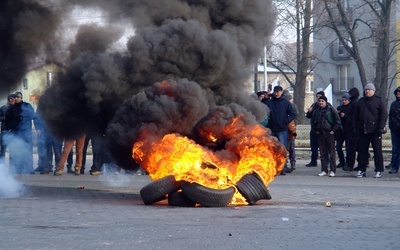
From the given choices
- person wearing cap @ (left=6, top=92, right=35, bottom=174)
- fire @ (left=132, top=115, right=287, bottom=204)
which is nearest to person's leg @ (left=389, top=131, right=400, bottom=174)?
fire @ (left=132, top=115, right=287, bottom=204)

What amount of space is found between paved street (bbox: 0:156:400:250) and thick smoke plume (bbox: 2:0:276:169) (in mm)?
1453

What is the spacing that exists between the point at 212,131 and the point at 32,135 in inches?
327

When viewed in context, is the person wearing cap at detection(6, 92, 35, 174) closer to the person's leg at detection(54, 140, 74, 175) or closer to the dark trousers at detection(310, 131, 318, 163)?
the person's leg at detection(54, 140, 74, 175)

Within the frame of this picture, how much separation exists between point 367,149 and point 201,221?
873 centimetres

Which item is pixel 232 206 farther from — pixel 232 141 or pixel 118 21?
pixel 118 21

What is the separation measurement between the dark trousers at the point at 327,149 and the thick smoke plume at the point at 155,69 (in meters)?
4.72

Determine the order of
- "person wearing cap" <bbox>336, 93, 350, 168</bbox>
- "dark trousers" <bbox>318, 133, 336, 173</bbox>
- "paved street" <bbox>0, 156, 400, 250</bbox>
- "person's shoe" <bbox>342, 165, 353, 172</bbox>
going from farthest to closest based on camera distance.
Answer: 1. "person wearing cap" <bbox>336, 93, 350, 168</bbox>
2. "person's shoe" <bbox>342, 165, 353, 172</bbox>
3. "dark trousers" <bbox>318, 133, 336, 173</bbox>
4. "paved street" <bbox>0, 156, 400, 250</bbox>

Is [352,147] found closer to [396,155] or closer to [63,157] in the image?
[396,155]

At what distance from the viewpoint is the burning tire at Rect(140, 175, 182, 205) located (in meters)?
12.8

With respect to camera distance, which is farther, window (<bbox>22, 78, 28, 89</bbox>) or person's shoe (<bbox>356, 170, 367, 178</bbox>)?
person's shoe (<bbox>356, 170, 367, 178</bbox>)

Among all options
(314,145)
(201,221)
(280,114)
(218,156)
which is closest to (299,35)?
(314,145)

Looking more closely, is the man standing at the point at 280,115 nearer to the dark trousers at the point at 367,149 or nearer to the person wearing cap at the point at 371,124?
the person wearing cap at the point at 371,124

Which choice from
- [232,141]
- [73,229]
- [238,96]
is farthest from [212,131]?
[73,229]

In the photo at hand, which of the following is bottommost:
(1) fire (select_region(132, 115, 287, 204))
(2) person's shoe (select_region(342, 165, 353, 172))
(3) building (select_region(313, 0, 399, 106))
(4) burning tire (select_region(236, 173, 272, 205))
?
(2) person's shoe (select_region(342, 165, 353, 172))
